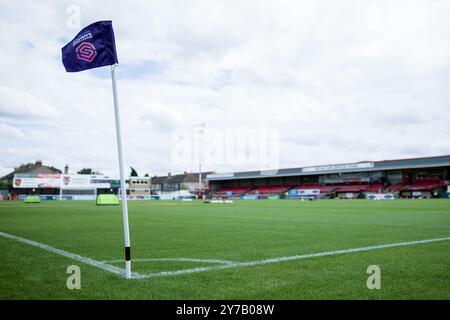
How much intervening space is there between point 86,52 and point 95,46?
22 centimetres

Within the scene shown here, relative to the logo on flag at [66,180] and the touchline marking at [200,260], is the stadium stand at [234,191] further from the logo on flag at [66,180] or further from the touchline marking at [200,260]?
the touchline marking at [200,260]

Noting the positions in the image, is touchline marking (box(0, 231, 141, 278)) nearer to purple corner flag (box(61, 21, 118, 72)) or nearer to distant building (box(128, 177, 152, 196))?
purple corner flag (box(61, 21, 118, 72))

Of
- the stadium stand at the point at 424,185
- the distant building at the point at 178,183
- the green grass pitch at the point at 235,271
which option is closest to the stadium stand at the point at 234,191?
the distant building at the point at 178,183

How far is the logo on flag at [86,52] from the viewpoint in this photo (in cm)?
655

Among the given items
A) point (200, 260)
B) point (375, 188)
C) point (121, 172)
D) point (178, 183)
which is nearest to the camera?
point (121, 172)

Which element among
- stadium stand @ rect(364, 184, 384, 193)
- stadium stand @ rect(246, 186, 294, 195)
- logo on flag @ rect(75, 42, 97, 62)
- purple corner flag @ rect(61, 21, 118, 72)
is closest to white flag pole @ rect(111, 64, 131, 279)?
purple corner flag @ rect(61, 21, 118, 72)

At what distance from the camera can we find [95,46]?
652cm

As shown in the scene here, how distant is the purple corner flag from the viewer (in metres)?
6.46

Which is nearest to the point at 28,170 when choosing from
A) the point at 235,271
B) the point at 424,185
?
the point at 424,185

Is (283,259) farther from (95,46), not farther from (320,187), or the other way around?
(320,187)
